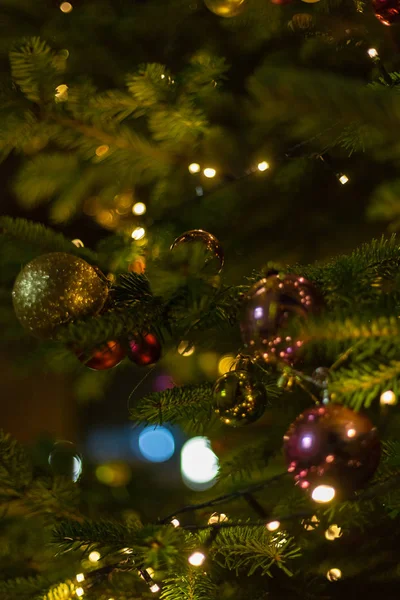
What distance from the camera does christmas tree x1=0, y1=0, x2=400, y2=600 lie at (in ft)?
1.47

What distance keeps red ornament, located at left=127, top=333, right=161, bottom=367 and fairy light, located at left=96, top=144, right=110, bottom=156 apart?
21 centimetres

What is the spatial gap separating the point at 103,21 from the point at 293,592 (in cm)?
94

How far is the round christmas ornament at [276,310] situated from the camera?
469mm

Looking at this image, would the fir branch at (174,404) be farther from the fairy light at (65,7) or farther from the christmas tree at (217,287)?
the fairy light at (65,7)

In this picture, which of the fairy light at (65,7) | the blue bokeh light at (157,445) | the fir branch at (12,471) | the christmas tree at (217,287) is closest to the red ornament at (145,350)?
the christmas tree at (217,287)

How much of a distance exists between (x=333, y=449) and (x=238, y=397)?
0.51 feet

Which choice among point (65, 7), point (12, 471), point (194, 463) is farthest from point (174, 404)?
point (194, 463)

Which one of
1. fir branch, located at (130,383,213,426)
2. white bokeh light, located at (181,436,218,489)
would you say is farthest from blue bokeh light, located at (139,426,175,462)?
fir branch, located at (130,383,213,426)

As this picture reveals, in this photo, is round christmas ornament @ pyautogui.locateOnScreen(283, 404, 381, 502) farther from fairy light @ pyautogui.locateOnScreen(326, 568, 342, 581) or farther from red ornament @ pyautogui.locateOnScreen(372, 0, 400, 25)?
red ornament @ pyautogui.locateOnScreen(372, 0, 400, 25)

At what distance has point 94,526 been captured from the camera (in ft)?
1.73

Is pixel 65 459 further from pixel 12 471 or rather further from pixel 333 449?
pixel 333 449

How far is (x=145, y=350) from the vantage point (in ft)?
2.04

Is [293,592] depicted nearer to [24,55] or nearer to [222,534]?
[222,534]

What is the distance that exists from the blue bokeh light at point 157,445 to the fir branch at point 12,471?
67.6 inches
